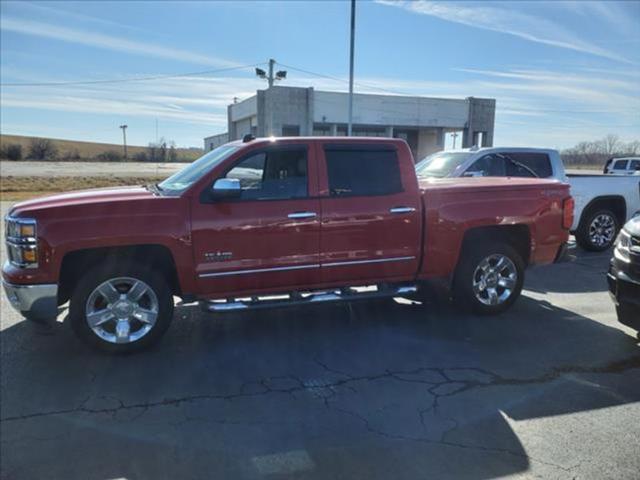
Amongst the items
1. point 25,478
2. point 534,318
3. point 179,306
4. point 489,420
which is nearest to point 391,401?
point 489,420

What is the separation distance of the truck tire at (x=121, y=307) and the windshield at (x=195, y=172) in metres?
0.90

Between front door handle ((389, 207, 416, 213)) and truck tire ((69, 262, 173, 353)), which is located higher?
front door handle ((389, 207, 416, 213))

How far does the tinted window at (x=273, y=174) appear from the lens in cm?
493

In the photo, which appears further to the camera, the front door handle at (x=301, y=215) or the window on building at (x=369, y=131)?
the window on building at (x=369, y=131)

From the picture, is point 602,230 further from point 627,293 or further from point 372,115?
point 372,115

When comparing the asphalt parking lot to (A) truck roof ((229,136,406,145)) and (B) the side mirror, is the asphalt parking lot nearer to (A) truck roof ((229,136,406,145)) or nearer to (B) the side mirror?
(B) the side mirror

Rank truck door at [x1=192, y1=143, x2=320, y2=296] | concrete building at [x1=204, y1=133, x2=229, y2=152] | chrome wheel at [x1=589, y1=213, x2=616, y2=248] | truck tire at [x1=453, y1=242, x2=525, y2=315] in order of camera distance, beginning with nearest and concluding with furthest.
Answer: truck door at [x1=192, y1=143, x2=320, y2=296]
truck tire at [x1=453, y1=242, x2=525, y2=315]
chrome wheel at [x1=589, y1=213, x2=616, y2=248]
concrete building at [x1=204, y1=133, x2=229, y2=152]

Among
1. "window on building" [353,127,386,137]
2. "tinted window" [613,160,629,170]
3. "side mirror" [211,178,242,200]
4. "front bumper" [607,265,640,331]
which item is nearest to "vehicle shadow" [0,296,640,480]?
"front bumper" [607,265,640,331]

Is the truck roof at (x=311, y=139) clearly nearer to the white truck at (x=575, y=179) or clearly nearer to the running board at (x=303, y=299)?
the running board at (x=303, y=299)

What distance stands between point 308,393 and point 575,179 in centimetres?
813

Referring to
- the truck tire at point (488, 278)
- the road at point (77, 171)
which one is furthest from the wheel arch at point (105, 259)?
the road at point (77, 171)

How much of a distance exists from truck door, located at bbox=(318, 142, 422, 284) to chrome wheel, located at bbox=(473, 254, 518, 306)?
853 millimetres

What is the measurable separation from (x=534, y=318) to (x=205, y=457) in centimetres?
421

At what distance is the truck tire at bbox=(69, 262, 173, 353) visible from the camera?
4.47m
